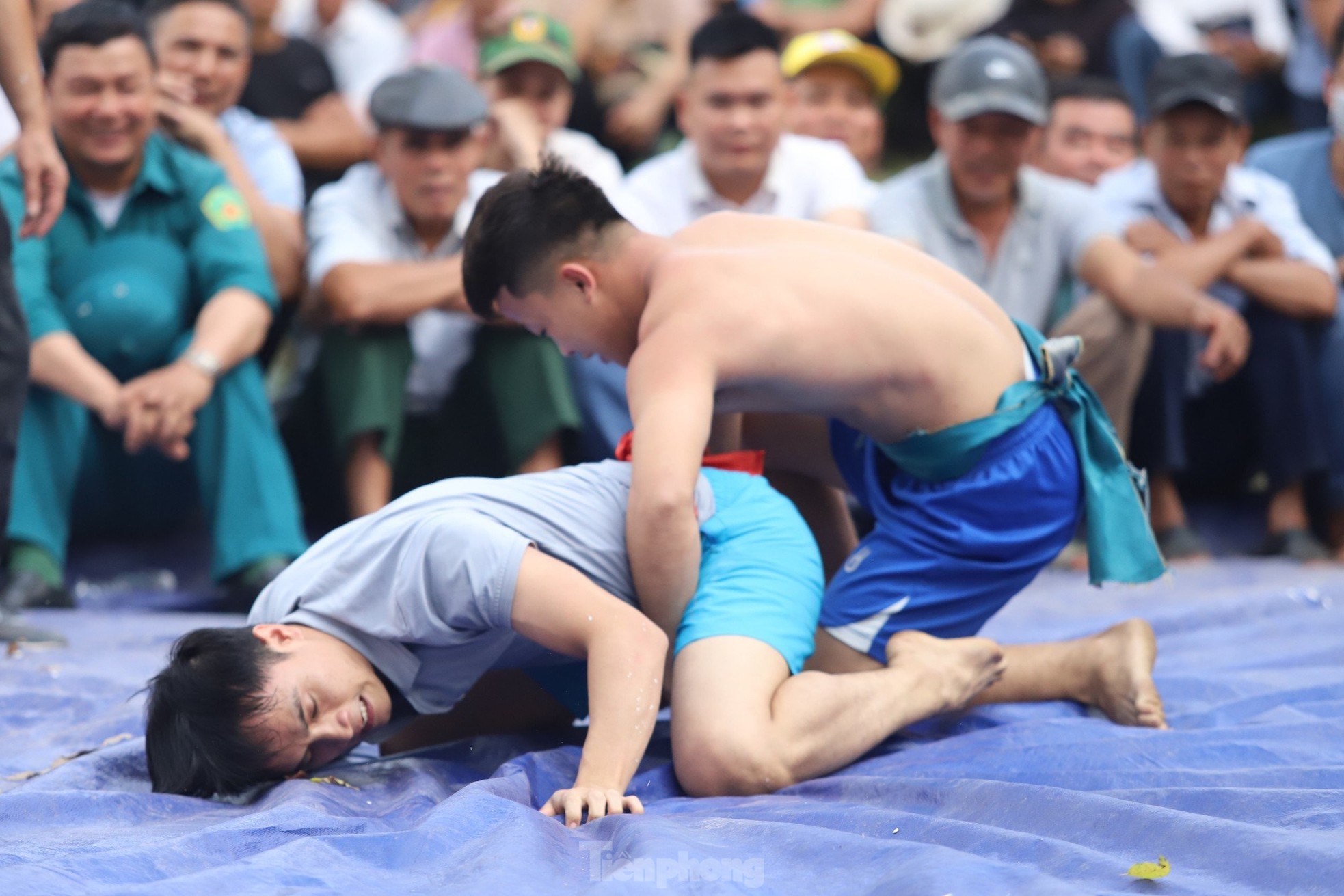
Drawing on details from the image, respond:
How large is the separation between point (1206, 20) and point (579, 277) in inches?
178

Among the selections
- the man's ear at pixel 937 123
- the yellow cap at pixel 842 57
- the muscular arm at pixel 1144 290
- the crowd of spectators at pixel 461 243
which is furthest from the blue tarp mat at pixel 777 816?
the yellow cap at pixel 842 57

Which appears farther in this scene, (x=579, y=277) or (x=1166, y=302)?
(x=1166, y=302)

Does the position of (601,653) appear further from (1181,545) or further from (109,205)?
(1181,545)

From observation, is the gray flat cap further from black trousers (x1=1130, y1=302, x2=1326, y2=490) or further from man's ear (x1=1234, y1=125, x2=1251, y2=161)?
man's ear (x1=1234, y1=125, x2=1251, y2=161)

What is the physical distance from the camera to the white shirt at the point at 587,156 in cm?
467

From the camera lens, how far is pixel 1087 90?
17.2ft

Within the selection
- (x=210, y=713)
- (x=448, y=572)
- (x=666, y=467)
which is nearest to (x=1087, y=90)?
(x=666, y=467)

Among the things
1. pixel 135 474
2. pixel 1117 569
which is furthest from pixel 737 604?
pixel 135 474

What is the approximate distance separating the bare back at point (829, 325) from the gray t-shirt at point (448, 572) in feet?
1.01

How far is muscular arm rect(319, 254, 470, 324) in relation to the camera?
3969mm

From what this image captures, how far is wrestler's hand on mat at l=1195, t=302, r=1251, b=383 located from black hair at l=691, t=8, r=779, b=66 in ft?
4.94

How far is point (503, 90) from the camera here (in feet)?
16.0

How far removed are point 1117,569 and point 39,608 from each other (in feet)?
8.37

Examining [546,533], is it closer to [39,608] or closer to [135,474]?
[39,608]
